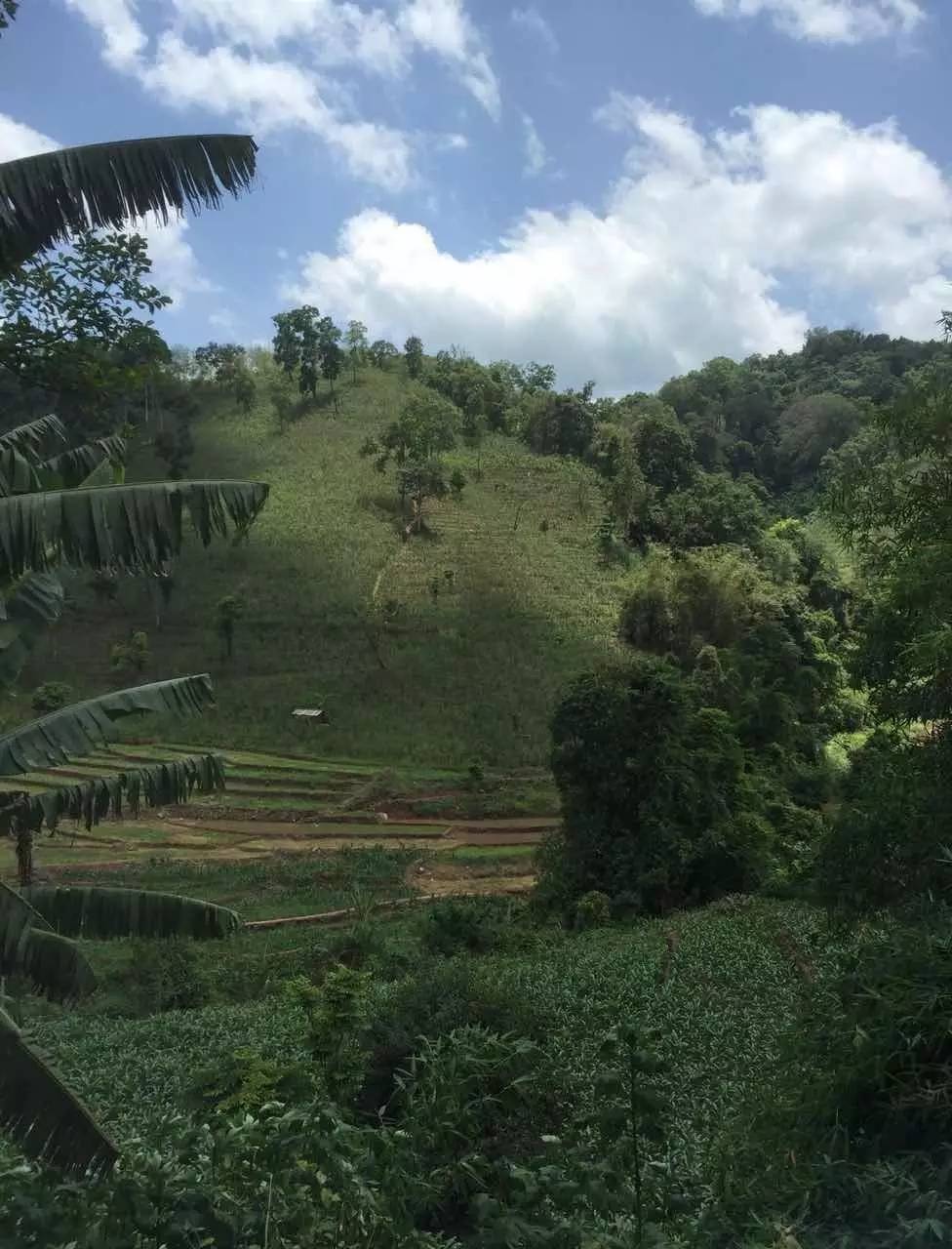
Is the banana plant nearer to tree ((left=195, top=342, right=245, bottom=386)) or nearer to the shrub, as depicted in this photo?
the shrub

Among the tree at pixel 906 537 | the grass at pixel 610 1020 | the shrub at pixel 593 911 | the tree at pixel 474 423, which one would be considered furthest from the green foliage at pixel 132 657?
the tree at pixel 906 537

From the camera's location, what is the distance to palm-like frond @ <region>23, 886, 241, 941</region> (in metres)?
4.53

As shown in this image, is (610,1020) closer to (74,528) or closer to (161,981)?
(161,981)

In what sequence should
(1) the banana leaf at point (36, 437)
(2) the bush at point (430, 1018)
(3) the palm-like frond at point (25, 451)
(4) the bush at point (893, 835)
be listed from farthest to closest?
(2) the bush at point (430, 1018) → (4) the bush at point (893, 835) → (1) the banana leaf at point (36, 437) → (3) the palm-like frond at point (25, 451)

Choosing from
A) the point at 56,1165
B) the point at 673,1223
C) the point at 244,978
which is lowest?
the point at 244,978

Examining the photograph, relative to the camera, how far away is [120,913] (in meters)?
4.62

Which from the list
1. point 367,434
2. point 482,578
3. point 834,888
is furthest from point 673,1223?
point 367,434

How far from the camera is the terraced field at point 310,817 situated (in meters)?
23.4

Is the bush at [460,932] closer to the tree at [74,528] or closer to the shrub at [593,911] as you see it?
the shrub at [593,911]

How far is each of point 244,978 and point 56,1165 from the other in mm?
12197

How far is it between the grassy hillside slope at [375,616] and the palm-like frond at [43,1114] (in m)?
27.0

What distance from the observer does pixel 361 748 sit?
31.7 meters

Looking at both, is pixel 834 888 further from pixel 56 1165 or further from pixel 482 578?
pixel 482 578

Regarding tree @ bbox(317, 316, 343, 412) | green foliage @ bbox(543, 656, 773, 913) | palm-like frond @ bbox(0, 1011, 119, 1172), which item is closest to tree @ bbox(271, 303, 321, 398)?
tree @ bbox(317, 316, 343, 412)
